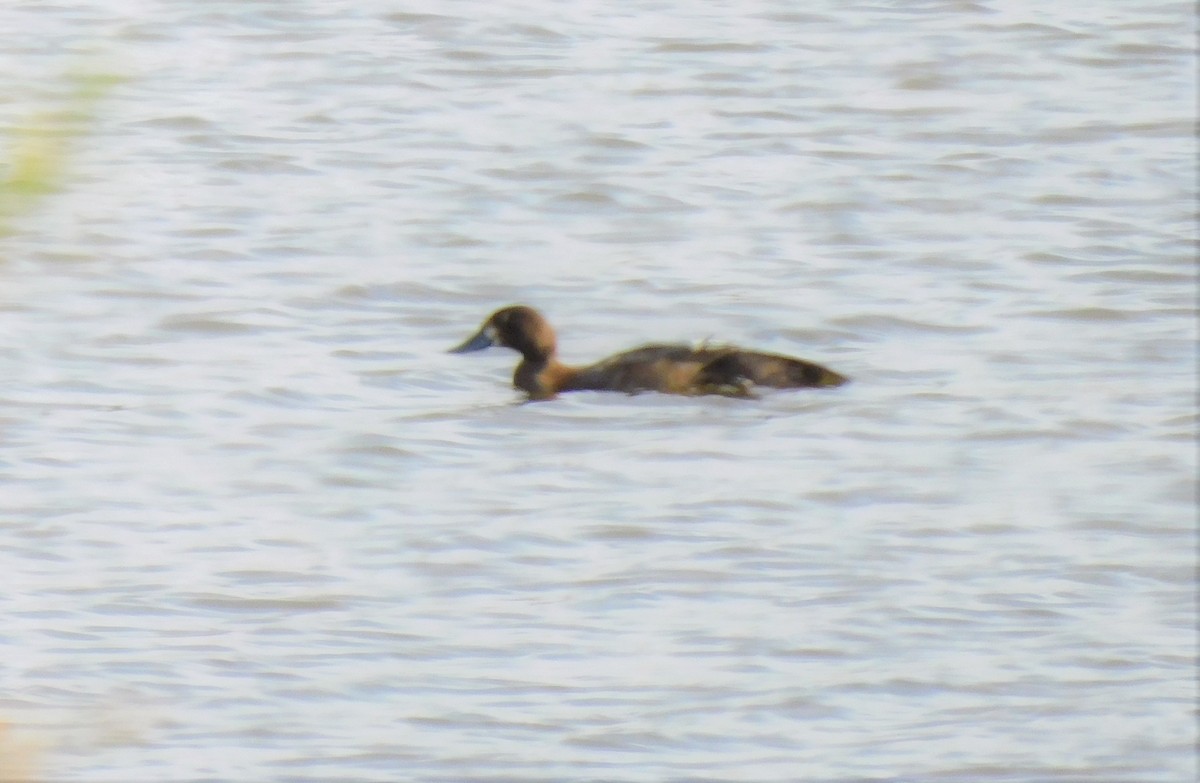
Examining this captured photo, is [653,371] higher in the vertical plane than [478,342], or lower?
higher

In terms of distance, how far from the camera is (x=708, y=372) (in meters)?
10.9

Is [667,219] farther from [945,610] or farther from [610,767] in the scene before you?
[610,767]

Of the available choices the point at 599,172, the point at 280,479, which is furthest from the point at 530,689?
the point at 599,172

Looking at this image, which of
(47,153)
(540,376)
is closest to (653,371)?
(540,376)

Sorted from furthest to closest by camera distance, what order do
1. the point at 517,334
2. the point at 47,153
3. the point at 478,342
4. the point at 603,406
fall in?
the point at 478,342 < the point at 517,334 < the point at 603,406 < the point at 47,153

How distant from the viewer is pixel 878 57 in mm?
17625

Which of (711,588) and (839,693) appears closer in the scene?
(839,693)

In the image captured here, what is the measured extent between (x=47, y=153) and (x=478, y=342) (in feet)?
25.9

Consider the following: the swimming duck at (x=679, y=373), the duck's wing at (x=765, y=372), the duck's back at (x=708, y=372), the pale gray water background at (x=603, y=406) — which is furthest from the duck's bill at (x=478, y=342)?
the duck's wing at (x=765, y=372)

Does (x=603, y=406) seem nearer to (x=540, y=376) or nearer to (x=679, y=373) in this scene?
(x=679, y=373)

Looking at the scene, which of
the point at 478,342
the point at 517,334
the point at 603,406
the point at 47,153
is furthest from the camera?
the point at 478,342

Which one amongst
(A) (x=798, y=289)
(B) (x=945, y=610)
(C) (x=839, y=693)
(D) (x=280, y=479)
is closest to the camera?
(C) (x=839, y=693)

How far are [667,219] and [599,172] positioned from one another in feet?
3.66

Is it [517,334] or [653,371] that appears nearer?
[653,371]
